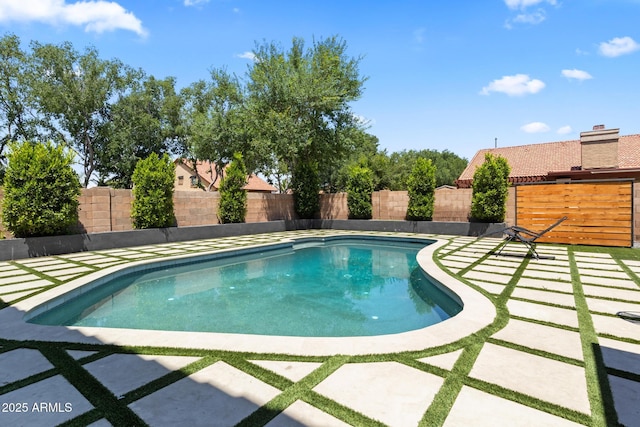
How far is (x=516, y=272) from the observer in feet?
18.1

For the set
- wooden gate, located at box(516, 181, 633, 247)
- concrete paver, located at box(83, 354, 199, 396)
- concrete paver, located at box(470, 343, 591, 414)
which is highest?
wooden gate, located at box(516, 181, 633, 247)

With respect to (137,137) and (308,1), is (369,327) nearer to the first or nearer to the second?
(308,1)

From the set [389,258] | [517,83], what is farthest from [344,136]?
[517,83]

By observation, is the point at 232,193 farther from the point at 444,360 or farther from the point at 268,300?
the point at 444,360

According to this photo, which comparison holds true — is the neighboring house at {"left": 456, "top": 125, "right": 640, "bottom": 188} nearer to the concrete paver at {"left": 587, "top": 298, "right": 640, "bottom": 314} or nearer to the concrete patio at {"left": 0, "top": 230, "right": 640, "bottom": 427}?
the concrete paver at {"left": 587, "top": 298, "right": 640, "bottom": 314}

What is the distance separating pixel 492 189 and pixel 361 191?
5199 millimetres

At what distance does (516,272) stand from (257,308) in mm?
4396

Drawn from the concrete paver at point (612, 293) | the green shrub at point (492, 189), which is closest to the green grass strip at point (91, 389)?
the concrete paver at point (612, 293)

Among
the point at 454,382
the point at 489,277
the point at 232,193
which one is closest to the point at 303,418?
the point at 454,382

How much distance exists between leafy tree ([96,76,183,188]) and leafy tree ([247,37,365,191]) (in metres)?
11.7

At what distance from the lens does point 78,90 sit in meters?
19.7

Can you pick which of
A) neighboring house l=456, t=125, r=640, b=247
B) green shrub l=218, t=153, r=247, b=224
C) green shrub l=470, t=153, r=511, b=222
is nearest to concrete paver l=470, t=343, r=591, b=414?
neighboring house l=456, t=125, r=640, b=247

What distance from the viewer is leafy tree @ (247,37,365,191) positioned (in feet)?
43.8

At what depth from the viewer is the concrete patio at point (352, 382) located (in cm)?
175
